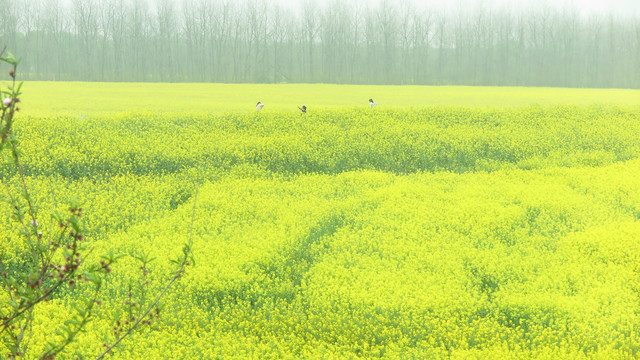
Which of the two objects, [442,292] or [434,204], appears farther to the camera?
[434,204]

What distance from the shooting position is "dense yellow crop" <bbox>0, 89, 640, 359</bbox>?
244 inches

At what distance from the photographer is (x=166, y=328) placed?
21.0 ft

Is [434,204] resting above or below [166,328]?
above

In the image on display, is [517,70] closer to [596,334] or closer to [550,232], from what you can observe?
[550,232]

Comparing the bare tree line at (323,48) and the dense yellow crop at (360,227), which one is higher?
the bare tree line at (323,48)

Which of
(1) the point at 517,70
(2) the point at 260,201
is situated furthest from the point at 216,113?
(1) the point at 517,70

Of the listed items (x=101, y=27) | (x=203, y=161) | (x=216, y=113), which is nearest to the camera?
(x=203, y=161)

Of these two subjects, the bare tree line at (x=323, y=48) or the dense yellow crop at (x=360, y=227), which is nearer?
the dense yellow crop at (x=360, y=227)

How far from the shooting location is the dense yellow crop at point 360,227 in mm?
6207

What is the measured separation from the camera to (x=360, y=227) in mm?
9688

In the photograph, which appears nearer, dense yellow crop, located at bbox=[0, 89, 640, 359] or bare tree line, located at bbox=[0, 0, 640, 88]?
dense yellow crop, located at bbox=[0, 89, 640, 359]

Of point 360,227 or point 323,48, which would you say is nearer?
point 360,227

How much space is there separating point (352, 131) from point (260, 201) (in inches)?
253

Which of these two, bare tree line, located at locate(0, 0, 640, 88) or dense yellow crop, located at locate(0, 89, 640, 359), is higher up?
bare tree line, located at locate(0, 0, 640, 88)
